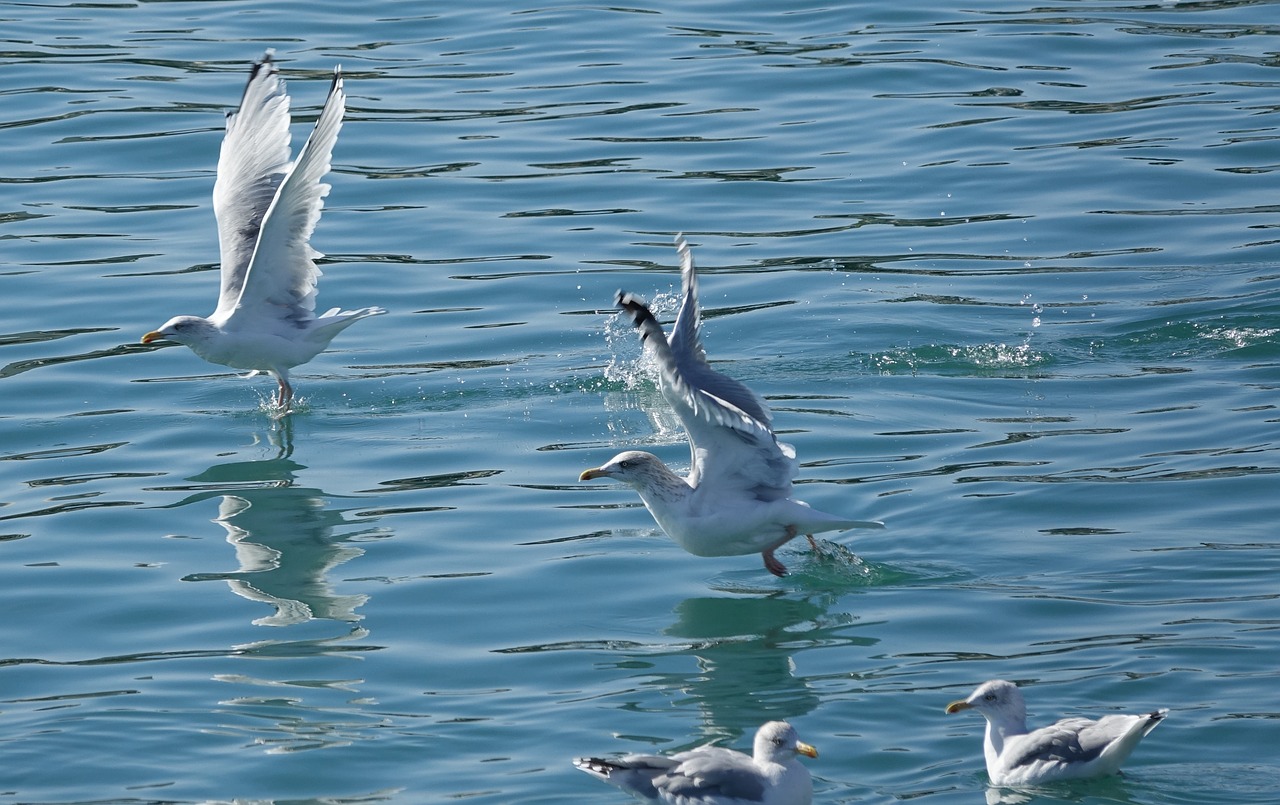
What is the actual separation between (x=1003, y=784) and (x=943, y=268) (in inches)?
368

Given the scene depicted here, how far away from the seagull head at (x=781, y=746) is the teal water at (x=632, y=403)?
0.56 m

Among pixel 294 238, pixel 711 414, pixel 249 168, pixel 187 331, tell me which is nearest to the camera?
pixel 711 414

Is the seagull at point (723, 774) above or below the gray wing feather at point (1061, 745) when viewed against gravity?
above

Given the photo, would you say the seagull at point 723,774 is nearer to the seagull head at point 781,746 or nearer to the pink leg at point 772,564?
the seagull head at point 781,746

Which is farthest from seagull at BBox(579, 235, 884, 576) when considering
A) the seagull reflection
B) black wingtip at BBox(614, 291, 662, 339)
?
the seagull reflection

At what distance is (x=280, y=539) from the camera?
40.4 feet

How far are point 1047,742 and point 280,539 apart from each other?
584 centimetres

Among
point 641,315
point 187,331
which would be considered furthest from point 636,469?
point 187,331

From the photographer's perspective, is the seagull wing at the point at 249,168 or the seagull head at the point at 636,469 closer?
the seagull head at the point at 636,469

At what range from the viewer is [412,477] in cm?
1337

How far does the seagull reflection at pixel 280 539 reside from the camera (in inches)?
439

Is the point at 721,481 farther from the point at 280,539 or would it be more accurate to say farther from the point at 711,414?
the point at 280,539

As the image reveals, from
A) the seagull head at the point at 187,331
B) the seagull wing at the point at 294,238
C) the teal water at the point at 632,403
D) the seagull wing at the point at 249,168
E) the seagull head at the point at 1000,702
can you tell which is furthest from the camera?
the seagull wing at the point at 249,168

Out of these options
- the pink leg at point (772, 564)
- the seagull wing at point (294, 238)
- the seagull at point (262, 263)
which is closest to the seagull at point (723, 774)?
the pink leg at point (772, 564)
